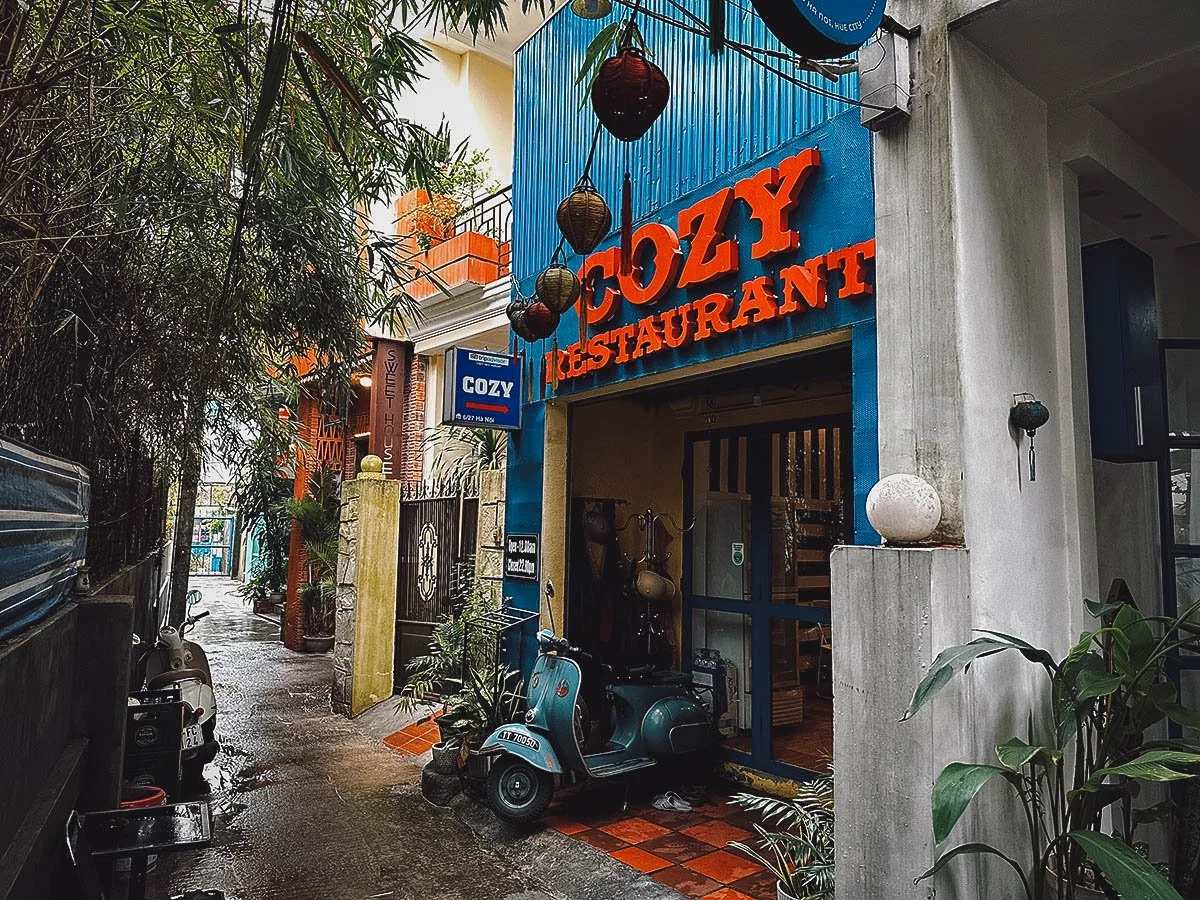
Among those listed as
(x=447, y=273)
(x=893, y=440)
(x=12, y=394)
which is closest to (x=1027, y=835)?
(x=893, y=440)

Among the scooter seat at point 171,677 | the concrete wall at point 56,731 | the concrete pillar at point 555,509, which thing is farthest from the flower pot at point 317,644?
the concrete wall at point 56,731

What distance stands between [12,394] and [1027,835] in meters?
4.57

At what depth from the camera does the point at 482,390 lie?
20.1 ft

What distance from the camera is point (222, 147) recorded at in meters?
4.46

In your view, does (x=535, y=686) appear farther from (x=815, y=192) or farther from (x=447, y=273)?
(x=447, y=273)

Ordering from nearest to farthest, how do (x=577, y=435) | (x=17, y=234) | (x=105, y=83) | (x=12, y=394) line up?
1. (x=17, y=234)
2. (x=12, y=394)
3. (x=105, y=83)
4. (x=577, y=435)

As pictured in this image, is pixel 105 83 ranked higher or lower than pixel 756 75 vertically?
lower

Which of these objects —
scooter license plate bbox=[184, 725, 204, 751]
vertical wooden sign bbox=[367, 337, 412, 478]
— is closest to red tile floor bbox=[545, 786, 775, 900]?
scooter license plate bbox=[184, 725, 204, 751]

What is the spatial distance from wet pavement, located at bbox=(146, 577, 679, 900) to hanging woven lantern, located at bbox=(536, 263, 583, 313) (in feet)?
10.5

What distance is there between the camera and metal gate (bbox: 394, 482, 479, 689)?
7.66 meters

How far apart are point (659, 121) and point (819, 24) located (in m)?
3.14

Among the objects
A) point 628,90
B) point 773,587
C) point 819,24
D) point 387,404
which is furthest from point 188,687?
point 387,404

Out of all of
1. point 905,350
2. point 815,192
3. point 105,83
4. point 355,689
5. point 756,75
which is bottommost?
point 355,689

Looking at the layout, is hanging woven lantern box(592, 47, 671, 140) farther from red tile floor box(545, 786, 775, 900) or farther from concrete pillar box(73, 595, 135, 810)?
red tile floor box(545, 786, 775, 900)
